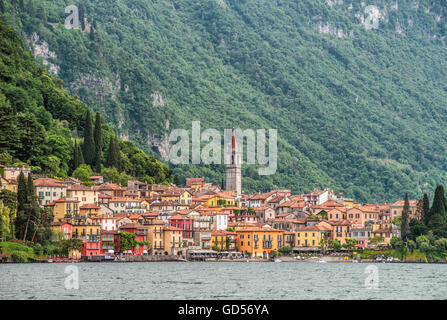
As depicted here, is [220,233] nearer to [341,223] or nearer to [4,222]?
[341,223]

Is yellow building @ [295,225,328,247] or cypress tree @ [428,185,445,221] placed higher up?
cypress tree @ [428,185,445,221]

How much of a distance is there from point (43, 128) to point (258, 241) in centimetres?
3267

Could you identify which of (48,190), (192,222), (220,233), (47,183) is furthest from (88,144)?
(220,233)

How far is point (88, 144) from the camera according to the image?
454 feet

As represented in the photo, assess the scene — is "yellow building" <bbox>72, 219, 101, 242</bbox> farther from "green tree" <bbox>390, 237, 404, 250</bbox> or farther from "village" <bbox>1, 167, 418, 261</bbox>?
"green tree" <bbox>390, 237, 404, 250</bbox>

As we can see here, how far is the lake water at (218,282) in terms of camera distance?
64.8 metres

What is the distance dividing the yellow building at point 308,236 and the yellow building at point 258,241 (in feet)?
9.26

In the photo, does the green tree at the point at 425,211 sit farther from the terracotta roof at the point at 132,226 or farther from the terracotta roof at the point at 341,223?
the terracotta roof at the point at 132,226

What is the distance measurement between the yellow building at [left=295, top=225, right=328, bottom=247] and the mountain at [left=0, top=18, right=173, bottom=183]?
91.1 ft

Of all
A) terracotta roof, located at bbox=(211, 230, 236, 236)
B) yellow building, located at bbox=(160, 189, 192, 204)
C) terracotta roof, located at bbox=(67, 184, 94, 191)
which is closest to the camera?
terracotta roof, located at bbox=(67, 184, 94, 191)

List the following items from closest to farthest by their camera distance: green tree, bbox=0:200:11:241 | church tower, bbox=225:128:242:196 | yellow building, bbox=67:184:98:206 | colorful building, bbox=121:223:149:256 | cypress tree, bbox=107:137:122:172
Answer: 1. green tree, bbox=0:200:11:241
2. colorful building, bbox=121:223:149:256
3. yellow building, bbox=67:184:98:206
4. cypress tree, bbox=107:137:122:172
5. church tower, bbox=225:128:242:196

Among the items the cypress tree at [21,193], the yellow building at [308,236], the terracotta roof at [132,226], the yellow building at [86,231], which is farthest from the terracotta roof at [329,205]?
the cypress tree at [21,193]

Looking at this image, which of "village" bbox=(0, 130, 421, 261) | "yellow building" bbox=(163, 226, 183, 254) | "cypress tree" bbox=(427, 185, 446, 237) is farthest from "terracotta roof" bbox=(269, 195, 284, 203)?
"yellow building" bbox=(163, 226, 183, 254)

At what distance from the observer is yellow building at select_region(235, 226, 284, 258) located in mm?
117250
